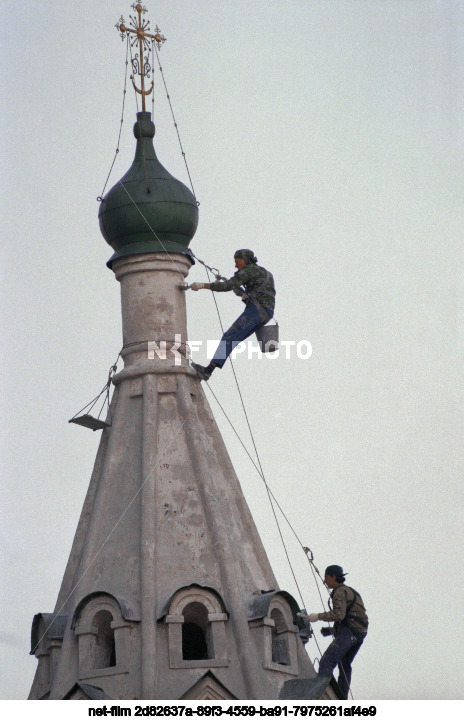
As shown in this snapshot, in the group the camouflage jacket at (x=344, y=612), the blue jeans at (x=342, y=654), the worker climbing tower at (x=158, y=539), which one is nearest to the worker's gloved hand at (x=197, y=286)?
the worker climbing tower at (x=158, y=539)

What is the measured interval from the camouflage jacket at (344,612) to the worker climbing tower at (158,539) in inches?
27.8

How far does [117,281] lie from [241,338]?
6.63 feet

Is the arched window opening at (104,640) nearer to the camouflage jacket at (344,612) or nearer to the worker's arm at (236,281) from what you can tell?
the camouflage jacket at (344,612)

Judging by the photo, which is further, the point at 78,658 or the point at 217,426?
the point at 217,426

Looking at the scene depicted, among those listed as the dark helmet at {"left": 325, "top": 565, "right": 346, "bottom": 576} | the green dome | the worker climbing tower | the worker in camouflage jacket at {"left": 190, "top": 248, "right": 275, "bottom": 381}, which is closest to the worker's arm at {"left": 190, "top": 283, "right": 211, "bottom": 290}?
the worker in camouflage jacket at {"left": 190, "top": 248, "right": 275, "bottom": 381}

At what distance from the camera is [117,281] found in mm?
27031

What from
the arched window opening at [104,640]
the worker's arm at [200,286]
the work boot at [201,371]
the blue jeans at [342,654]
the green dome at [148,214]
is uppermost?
the green dome at [148,214]

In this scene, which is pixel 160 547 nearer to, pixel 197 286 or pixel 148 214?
pixel 197 286

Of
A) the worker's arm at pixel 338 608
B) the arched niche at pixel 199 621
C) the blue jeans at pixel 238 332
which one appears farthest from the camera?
the blue jeans at pixel 238 332

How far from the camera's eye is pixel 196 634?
25.0m

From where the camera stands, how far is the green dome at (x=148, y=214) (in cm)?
2662
